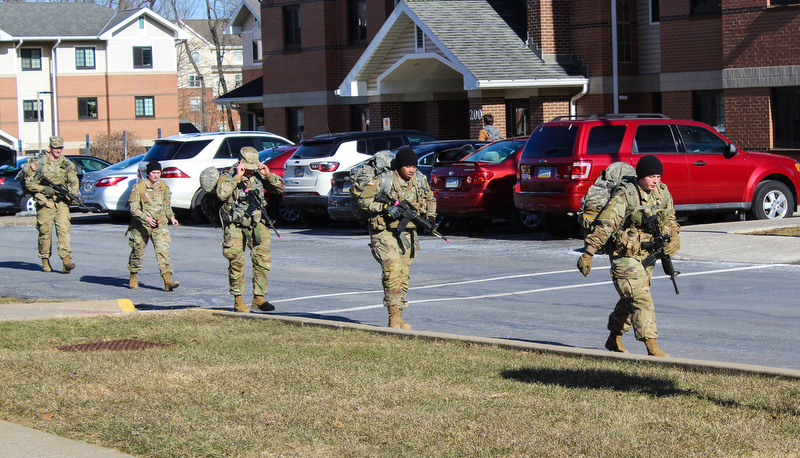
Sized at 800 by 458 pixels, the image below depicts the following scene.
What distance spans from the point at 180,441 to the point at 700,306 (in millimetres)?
6271

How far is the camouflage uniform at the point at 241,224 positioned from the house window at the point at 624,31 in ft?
57.7

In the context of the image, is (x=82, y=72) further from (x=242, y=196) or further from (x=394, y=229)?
(x=394, y=229)

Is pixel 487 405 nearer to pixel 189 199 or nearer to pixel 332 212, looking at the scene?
pixel 332 212

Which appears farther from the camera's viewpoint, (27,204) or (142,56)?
(142,56)

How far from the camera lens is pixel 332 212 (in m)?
18.0

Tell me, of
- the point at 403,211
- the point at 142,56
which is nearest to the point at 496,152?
the point at 403,211

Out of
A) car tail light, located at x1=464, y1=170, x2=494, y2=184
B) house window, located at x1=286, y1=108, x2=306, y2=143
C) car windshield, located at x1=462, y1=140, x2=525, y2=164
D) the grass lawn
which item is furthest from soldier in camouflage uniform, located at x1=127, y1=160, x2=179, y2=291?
house window, located at x1=286, y1=108, x2=306, y2=143

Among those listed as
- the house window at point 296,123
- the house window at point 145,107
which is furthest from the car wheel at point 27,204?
the house window at point 145,107

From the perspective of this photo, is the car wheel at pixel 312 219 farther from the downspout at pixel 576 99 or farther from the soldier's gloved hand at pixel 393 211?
the soldier's gloved hand at pixel 393 211

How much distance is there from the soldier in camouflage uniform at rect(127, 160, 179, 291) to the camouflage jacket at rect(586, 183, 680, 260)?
6664 mm

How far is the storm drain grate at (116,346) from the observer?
8422mm

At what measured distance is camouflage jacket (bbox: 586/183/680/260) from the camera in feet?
24.3

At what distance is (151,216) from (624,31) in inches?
670

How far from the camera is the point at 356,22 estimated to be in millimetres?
33094
